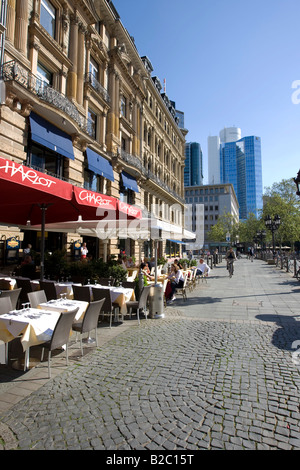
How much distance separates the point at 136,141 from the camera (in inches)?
1135

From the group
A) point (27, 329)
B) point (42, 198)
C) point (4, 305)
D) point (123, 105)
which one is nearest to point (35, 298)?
point (4, 305)

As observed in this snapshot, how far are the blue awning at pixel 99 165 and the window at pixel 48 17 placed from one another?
7402 millimetres

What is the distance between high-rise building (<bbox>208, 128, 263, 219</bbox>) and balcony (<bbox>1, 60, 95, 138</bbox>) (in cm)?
16459

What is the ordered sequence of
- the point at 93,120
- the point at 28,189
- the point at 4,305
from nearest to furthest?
1. the point at 4,305
2. the point at 28,189
3. the point at 93,120

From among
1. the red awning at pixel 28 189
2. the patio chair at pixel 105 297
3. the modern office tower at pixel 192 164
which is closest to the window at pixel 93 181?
the red awning at pixel 28 189

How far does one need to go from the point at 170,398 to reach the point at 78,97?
781 inches

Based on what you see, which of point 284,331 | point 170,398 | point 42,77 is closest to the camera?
point 170,398

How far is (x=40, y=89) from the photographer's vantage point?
14.8m

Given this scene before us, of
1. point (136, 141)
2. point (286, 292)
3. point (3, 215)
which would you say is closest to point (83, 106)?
point (136, 141)

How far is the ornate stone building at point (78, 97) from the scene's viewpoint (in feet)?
43.9

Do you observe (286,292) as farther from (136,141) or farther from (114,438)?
(136,141)

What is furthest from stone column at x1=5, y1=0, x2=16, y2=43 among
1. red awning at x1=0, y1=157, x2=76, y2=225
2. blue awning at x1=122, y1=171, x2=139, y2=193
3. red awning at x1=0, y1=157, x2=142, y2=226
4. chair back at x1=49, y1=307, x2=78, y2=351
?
chair back at x1=49, y1=307, x2=78, y2=351

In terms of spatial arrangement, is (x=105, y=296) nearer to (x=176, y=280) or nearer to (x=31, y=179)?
(x=31, y=179)
